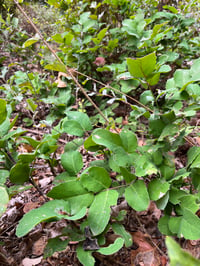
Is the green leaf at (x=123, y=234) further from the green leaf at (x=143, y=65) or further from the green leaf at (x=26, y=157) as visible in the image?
the green leaf at (x=143, y=65)

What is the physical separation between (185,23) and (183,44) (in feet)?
0.50

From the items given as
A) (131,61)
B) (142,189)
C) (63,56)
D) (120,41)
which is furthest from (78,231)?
(120,41)

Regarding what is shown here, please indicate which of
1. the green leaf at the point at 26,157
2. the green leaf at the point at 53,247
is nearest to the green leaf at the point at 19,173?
the green leaf at the point at 26,157

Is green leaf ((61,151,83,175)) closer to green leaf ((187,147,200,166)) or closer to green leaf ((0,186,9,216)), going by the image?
green leaf ((0,186,9,216))

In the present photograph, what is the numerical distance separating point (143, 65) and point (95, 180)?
42cm

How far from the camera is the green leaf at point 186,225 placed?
2.07ft

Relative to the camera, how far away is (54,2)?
160 centimetres

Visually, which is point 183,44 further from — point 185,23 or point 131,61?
point 131,61

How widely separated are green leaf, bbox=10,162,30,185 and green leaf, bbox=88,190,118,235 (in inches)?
10.7

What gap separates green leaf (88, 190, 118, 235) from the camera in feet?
2.15

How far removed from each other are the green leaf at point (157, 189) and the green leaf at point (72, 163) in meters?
0.29

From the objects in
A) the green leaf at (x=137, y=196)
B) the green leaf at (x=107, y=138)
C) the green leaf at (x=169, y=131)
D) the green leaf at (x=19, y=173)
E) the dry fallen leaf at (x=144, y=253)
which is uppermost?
the green leaf at (x=19, y=173)

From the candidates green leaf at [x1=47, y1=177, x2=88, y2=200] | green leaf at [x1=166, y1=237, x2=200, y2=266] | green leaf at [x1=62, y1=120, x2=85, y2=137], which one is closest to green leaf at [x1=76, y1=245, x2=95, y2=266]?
green leaf at [x1=47, y1=177, x2=88, y2=200]

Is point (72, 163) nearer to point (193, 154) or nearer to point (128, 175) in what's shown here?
point (128, 175)
